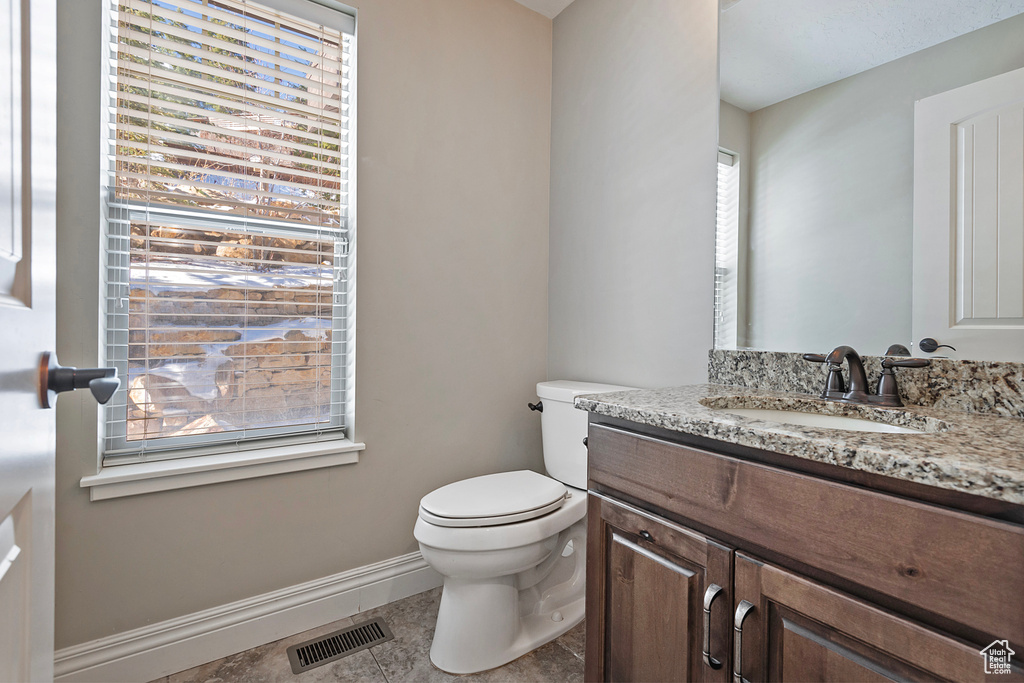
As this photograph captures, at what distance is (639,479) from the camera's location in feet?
3.52

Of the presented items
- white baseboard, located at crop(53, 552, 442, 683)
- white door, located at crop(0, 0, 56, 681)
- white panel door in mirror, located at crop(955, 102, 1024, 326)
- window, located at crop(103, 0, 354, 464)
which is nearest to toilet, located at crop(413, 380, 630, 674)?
white baseboard, located at crop(53, 552, 442, 683)

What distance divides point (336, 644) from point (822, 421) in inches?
61.9

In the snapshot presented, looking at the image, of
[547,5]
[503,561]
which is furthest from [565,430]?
[547,5]

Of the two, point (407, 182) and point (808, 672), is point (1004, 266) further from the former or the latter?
point (407, 182)

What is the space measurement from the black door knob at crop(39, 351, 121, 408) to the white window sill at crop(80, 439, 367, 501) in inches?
41.3

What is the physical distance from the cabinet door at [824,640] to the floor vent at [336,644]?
48.0 inches

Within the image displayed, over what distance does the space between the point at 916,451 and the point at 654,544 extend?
51 cm

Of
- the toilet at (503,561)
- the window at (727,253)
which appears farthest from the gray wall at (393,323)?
the window at (727,253)

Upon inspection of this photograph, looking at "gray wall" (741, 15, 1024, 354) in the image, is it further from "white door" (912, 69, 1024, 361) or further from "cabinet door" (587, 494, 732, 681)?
A: "cabinet door" (587, 494, 732, 681)

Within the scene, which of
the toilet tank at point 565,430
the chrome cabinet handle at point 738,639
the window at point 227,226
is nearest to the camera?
the chrome cabinet handle at point 738,639

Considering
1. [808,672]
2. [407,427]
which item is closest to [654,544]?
[808,672]

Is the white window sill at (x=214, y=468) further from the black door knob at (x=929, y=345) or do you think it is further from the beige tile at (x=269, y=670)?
the black door knob at (x=929, y=345)

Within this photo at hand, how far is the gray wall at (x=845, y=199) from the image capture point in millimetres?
1165

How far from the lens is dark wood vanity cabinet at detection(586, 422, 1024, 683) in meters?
0.64
